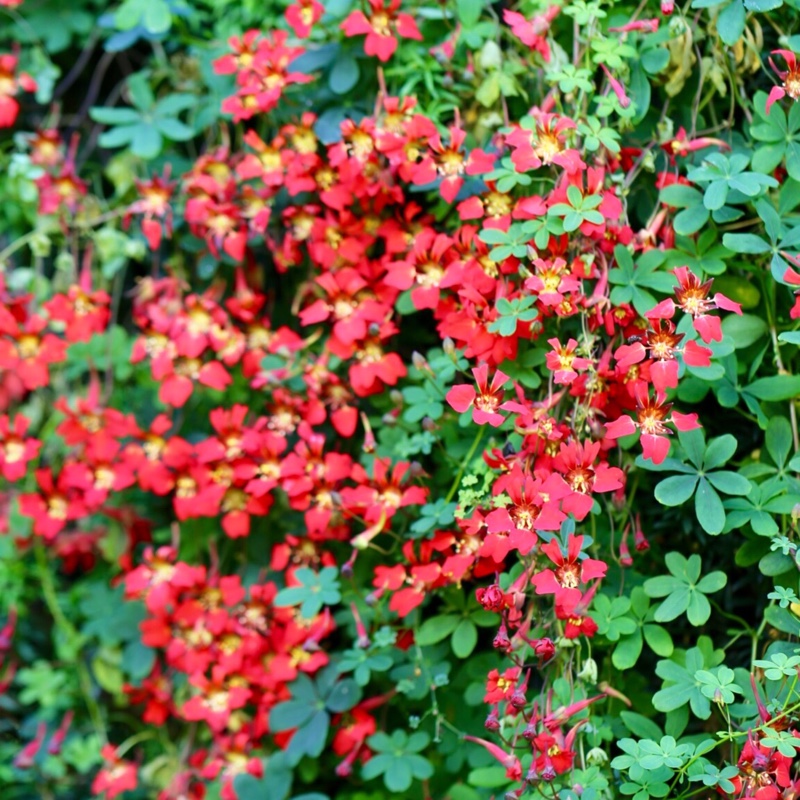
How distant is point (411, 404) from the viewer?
1.68 metres

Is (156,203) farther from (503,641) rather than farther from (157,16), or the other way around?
(503,641)

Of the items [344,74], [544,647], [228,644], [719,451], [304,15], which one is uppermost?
[304,15]

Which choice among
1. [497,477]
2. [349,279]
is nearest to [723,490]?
[497,477]

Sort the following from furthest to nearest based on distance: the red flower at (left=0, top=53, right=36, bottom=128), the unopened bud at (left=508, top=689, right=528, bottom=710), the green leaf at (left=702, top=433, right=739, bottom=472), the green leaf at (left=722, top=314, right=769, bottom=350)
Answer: the red flower at (left=0, top=53, right=36, bottom=128) < the green leaf at (left=722, top=314, right=769, bottom=350) < the green leaf at (left=702, top=433, right=739, bottom=472) < the unopened bud at (left=508, top=689, right=528, bottom=710)

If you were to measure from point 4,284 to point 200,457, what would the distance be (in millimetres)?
677

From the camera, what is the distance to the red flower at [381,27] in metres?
1.59

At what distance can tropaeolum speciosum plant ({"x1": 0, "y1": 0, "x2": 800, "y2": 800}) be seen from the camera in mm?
1335

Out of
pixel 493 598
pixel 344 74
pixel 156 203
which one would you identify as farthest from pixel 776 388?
pixel 156 203

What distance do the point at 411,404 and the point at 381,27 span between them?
668 millimetres

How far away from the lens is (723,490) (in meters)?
1.31

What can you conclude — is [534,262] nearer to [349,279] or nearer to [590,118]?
[590,118]

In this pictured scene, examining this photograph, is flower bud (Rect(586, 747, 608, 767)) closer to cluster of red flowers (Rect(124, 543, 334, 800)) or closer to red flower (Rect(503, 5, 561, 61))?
cluster of red flowers (Rect(124, 543, 334, 800))

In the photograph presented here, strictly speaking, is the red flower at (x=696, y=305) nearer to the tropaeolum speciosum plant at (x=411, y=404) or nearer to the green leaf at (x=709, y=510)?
the tropaeolum speciosum plant at (x=411, y=404)

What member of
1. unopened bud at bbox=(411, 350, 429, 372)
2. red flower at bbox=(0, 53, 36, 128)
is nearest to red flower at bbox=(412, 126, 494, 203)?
unopened bud at bbox=(411, 350, 429, 372)
